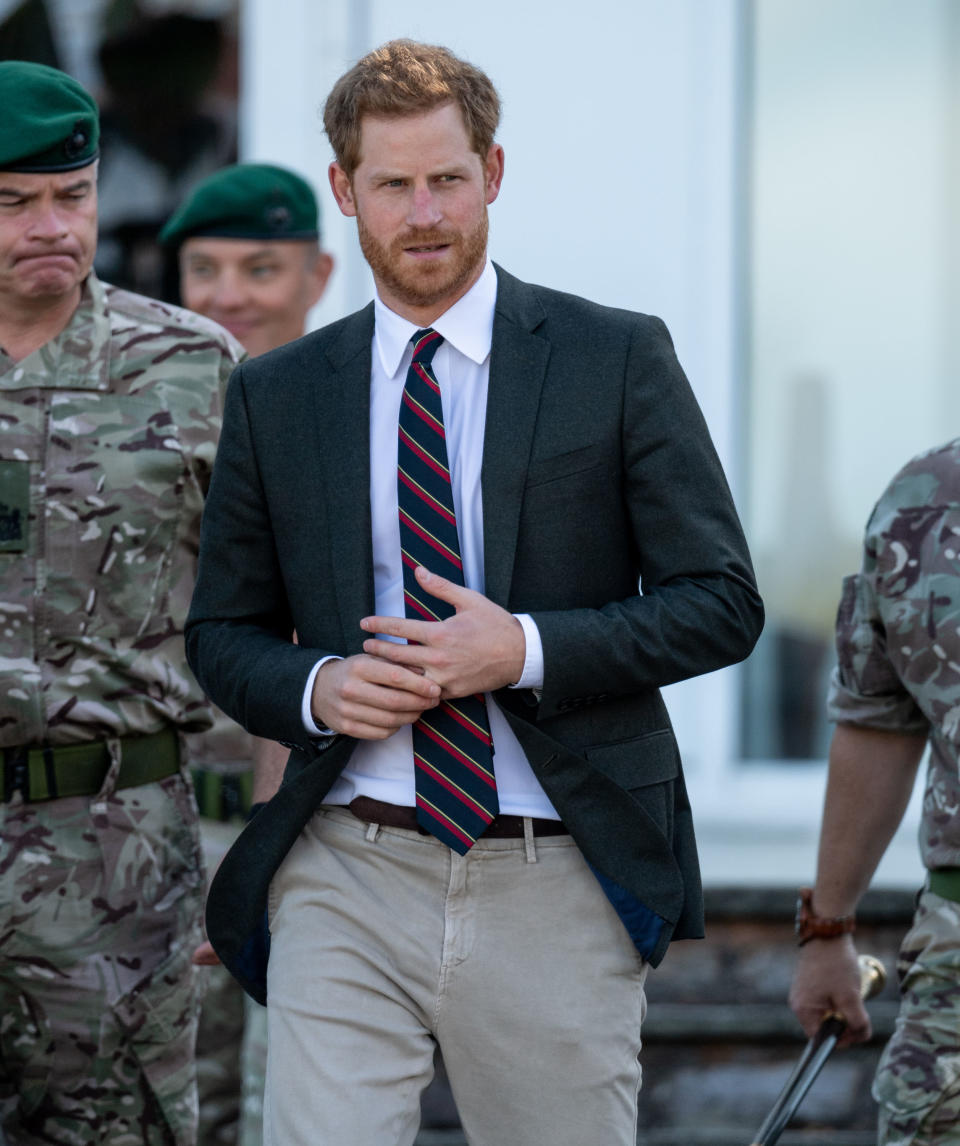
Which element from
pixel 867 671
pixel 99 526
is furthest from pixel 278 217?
pixel 867 671

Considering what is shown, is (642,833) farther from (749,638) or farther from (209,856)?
(209,856)

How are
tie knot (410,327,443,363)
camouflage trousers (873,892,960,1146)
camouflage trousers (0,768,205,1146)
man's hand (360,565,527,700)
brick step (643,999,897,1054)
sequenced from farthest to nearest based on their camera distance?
brick step (643,999,897,1054) → camouflage trousers (0,768,205,1146) → camouflage trousers (873,892,960,1146) → tie knot (410,327,443,363) → man's hand (360,565,527,700)

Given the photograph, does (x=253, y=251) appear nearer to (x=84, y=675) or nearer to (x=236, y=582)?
(x=84, y=675)

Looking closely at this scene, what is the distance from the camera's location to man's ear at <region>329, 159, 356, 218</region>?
8.81ft

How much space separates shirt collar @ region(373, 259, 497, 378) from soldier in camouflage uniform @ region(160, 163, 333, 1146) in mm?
1784

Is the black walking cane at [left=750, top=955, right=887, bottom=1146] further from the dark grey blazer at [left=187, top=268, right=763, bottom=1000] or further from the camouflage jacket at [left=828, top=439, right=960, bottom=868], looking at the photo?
the dark grey blazer at [left=187, top=268, right=763, bottom=1000]

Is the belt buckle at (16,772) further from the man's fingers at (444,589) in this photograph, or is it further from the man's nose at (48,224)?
the man's fingers at (444,589)

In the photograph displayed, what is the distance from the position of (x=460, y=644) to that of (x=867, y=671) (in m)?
0.87

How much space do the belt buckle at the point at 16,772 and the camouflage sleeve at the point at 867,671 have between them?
133 cm

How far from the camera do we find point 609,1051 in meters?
2.57

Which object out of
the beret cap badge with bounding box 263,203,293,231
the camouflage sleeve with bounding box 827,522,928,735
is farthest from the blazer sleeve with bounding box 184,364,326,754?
the beret cap badge with bounding box 263,203,293,231

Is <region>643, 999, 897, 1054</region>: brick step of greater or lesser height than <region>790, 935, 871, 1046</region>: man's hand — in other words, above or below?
below

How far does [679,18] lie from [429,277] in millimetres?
3072

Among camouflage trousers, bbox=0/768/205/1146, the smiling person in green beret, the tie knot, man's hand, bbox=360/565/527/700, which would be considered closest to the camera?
man's hand, bbox=360/565/527/700
